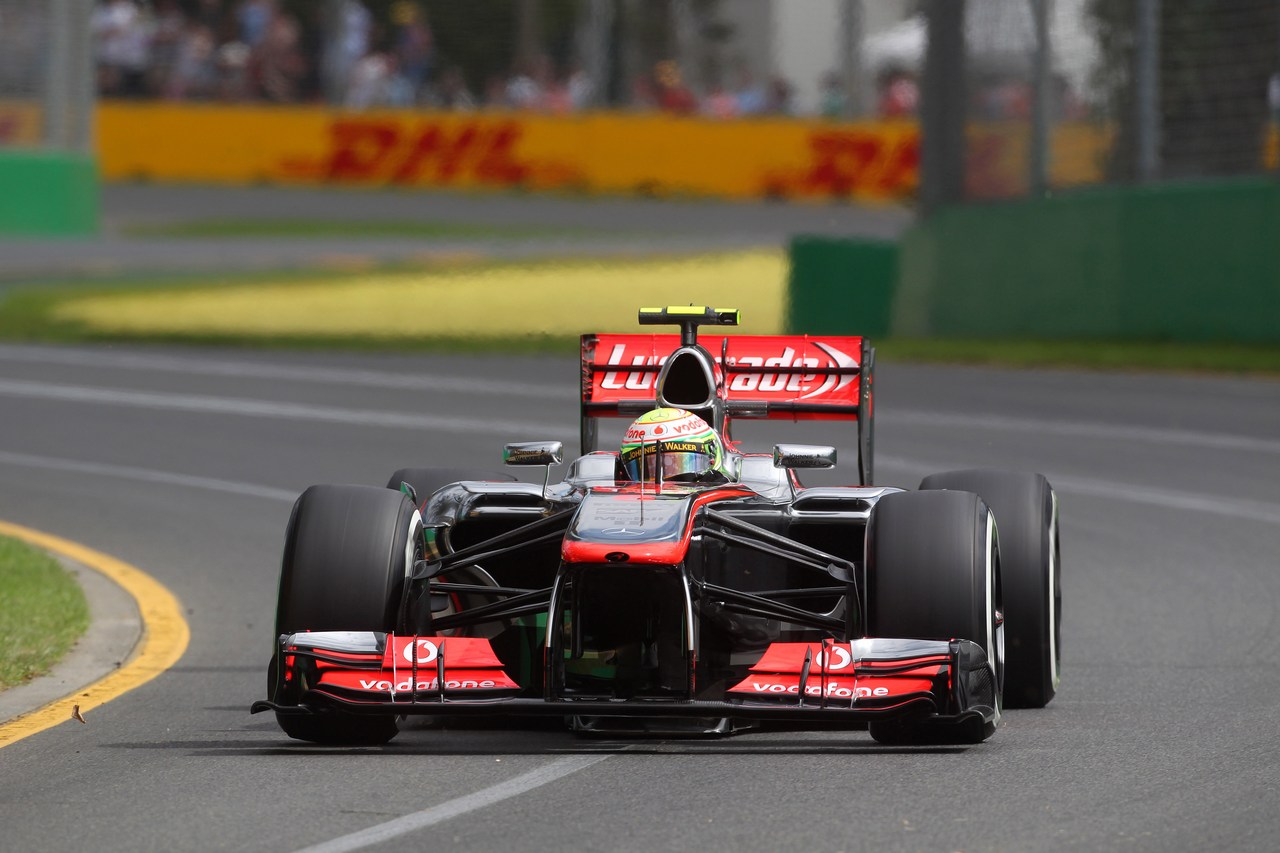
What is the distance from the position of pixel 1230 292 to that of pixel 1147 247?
1.00 meters

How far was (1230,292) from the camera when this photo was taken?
20984 millimetres

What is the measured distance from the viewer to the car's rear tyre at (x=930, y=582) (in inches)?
287

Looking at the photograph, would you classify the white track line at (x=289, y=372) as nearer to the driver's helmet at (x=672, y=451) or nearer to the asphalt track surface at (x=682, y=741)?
the asphalt track surface at (x=682, y=741)

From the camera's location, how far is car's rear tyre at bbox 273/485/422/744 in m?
7.38

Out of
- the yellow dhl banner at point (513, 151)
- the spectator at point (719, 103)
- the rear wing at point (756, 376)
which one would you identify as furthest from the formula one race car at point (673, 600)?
the yellow dhl banner at point (513, 151)

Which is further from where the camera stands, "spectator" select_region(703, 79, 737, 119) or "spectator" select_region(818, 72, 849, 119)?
"spectator" select_region(703, 79, 737, 119)

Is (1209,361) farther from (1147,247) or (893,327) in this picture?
(893,327)

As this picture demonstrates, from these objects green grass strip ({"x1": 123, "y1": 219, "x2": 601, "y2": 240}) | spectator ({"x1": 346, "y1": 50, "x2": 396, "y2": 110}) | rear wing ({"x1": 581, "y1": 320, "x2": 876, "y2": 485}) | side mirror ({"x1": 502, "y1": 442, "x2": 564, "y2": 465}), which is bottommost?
side mirror ({"x1": 502, "y1": 442, "x2": 564, "y2": 465})

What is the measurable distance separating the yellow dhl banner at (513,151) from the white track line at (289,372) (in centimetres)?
1669

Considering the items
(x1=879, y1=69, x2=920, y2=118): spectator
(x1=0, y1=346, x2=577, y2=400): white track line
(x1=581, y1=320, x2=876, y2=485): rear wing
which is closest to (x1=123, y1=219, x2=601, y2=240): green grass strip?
(x1=879, y1=69, x2=920, y2=118): spectator

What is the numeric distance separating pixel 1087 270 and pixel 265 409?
8372 millimetres

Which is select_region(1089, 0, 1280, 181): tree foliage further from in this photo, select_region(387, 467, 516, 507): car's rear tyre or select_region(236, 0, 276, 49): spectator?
select_region(236, 0, 276, 49): spectator

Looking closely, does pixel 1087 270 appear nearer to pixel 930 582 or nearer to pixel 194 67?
pixel 930 582

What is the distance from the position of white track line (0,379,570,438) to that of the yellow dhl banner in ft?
64.2
